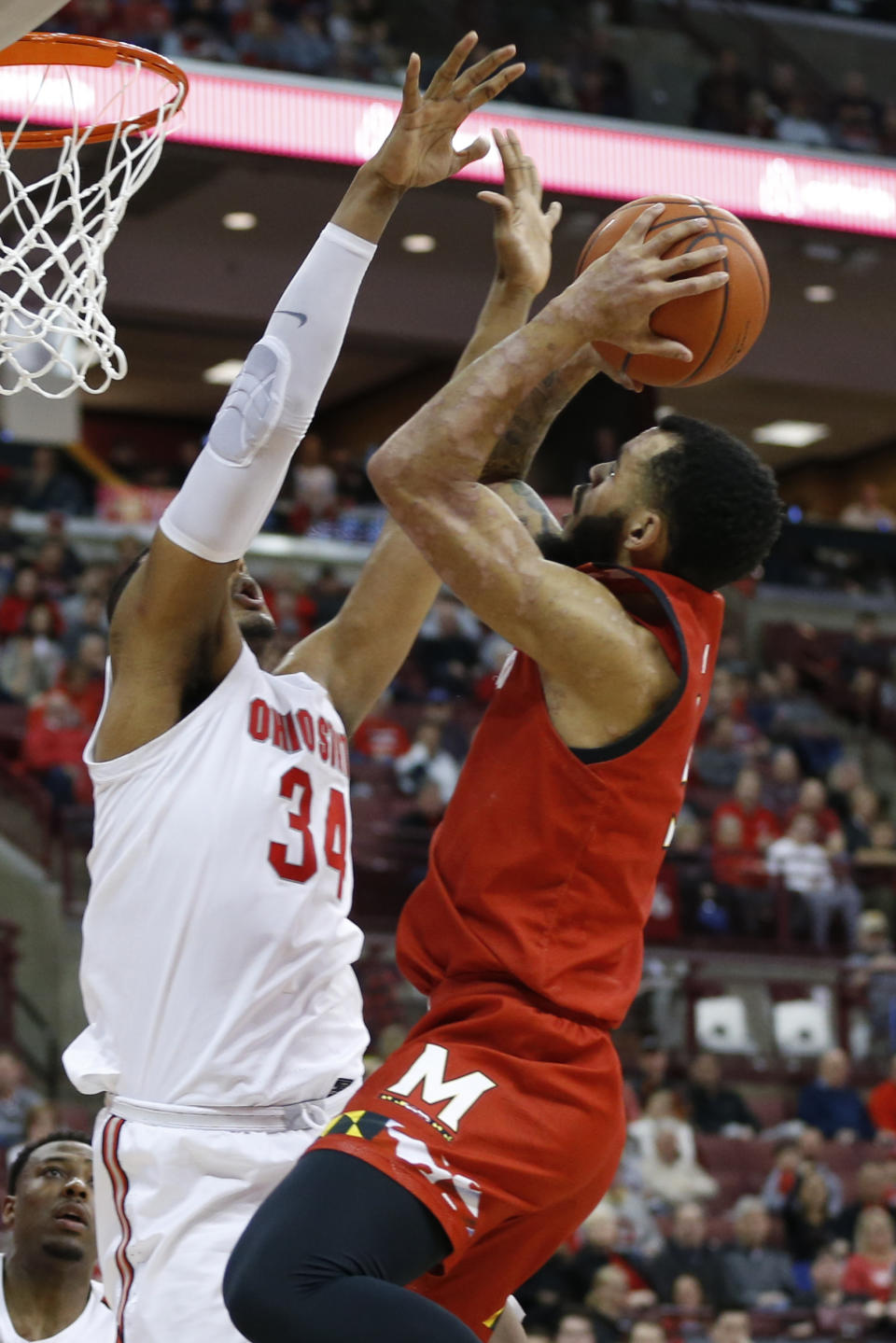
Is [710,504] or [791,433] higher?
[710,504]

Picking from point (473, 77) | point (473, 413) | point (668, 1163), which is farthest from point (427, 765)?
point (473, 413)

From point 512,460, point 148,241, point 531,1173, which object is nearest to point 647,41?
point 148,241

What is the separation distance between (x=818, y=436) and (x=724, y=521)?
63.6ft

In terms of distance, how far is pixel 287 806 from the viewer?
3301 millimetres

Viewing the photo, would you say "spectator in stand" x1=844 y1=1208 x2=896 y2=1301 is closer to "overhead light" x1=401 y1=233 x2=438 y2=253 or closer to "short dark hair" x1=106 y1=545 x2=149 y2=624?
"short dark hair" x1=106 y1=545 x2=149 y2=624

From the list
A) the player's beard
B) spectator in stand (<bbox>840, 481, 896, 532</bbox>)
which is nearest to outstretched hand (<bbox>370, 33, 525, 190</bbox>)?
the player's beard

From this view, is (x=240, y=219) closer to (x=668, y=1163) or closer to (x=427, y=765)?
(x=427, y=765)

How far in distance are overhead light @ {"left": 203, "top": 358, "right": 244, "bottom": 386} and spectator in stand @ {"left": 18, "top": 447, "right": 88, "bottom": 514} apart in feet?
18.1

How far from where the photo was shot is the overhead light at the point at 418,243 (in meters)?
16.9

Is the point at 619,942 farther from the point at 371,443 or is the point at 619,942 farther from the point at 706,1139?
the point at 371,443

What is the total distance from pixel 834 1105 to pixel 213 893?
8.65m

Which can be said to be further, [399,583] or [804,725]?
[804,725]

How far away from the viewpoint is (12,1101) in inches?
353

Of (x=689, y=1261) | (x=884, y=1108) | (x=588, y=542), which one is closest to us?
(x=588, y=542)
